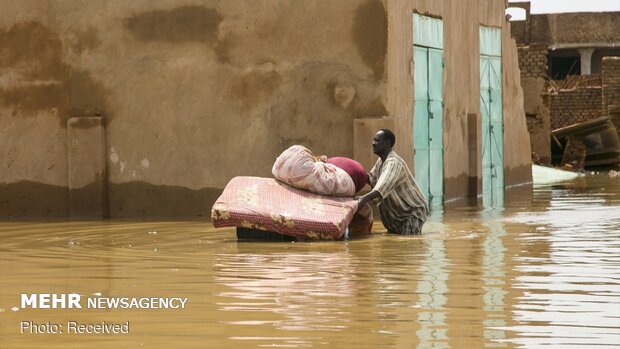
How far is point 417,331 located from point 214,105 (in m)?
8.21

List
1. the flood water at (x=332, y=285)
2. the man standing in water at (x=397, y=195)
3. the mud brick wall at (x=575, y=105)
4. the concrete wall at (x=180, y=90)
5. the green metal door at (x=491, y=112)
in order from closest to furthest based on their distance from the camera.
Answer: the flood water at (x=332, y=285) → the man standing in water at (x=397, y=195) → the concrete wall at (x=180, y=90) → the green metal door at (x=491, y=112) → the mud brick wall at (x=575, y=105)

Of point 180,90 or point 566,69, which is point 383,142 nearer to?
point 180,90

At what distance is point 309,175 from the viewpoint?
11.1 m

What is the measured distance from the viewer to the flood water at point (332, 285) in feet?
19.5

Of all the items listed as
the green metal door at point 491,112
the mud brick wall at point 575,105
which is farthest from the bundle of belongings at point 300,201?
the mud brick wall at point 575,105

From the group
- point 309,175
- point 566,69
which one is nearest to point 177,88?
point 309,175

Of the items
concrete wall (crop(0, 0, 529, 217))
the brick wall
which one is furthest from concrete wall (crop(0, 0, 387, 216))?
the brick wall

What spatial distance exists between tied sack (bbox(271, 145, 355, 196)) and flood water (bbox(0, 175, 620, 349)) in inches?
20.6

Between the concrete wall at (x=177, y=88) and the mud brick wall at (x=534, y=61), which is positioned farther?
the mud brick wall at (x=534, y=61)

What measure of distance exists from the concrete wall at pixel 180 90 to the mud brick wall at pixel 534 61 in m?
18.1

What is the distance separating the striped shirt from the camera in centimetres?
1127

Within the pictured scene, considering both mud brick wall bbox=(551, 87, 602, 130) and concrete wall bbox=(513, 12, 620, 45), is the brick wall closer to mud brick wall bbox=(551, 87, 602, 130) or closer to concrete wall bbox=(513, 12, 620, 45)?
mud brick wall bbox=(551, 87, 602, 130)

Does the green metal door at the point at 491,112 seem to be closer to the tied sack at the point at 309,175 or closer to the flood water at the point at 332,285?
the flood water at the point at 332,285

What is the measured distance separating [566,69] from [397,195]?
37.3m
